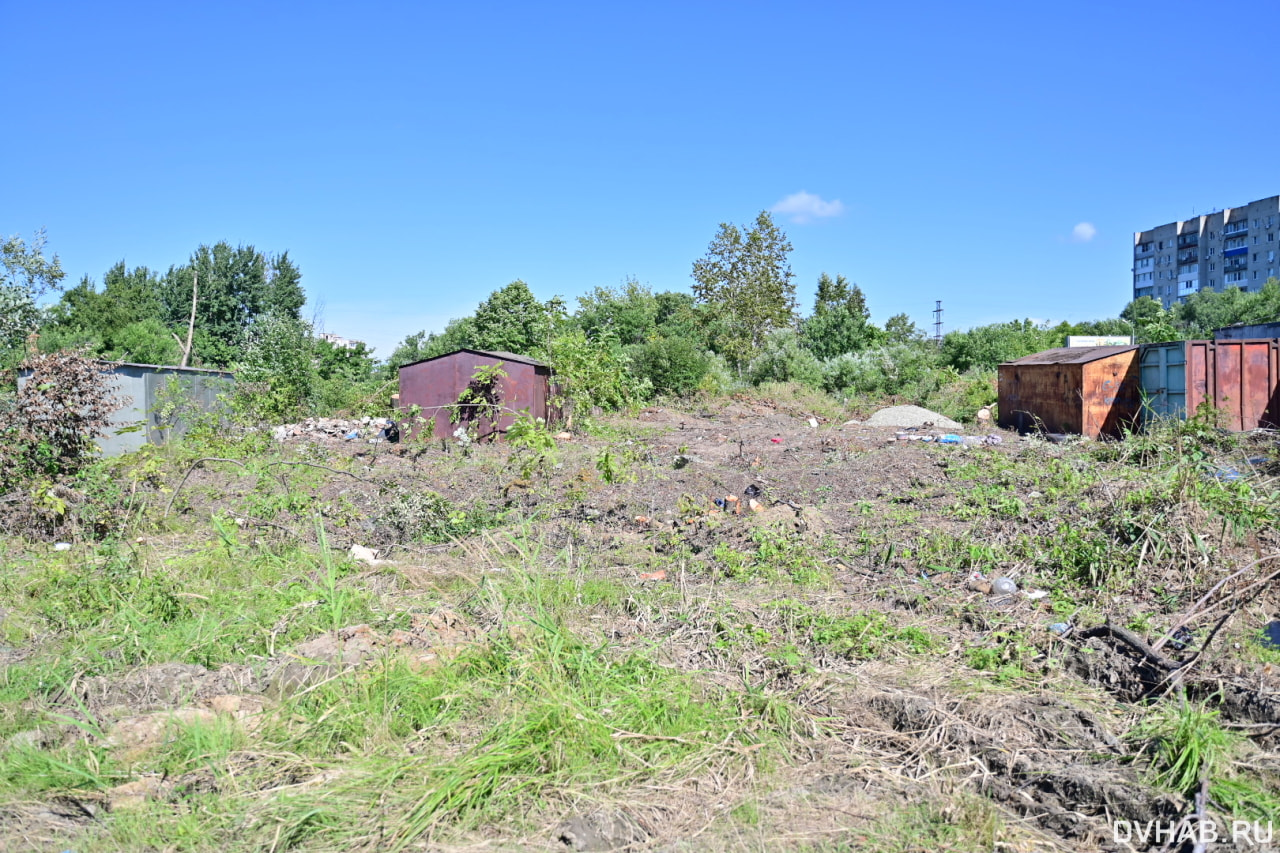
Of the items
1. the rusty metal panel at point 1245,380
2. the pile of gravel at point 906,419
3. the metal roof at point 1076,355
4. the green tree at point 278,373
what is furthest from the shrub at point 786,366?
the green tree at point 278,373

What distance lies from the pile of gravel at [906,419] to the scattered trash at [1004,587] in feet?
34.9

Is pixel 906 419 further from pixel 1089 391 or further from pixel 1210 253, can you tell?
pixel 1210 253

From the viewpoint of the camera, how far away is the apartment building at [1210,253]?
221 feet

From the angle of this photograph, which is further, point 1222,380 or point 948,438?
point 948,438

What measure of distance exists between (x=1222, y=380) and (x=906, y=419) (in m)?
5.40

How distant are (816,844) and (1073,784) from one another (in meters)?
0.98

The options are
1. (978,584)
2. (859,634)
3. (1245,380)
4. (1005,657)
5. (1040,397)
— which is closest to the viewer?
(1005,657)

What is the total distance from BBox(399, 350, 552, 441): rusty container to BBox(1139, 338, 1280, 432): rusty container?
29.2 feet

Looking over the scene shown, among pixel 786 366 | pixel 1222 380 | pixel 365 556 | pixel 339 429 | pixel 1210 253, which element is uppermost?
pixel 1210 253

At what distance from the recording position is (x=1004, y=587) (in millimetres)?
5039

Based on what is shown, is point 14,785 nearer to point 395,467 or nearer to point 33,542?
point 33,542

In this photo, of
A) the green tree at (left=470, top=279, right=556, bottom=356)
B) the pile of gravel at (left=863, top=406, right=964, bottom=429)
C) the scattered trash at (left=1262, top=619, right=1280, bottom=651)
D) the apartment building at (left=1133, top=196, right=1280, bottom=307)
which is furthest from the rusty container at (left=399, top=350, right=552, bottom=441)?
the apartment building at (left=1133, top=196, right=1280, bottom=307)

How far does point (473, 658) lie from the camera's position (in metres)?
3.90

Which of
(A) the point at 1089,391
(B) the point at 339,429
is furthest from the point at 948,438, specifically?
(B) the point at 339,429
